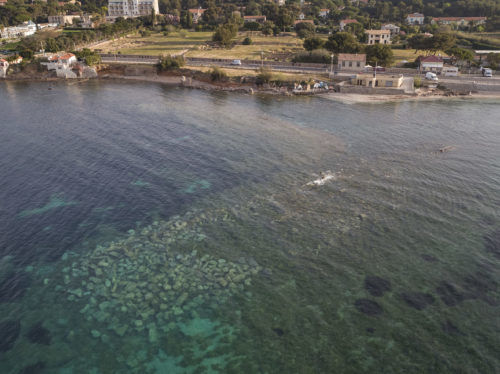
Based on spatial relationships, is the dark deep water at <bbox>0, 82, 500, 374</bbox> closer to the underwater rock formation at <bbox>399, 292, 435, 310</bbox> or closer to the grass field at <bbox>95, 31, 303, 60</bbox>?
the underwater rock formation at <bbox>399, 292, 435, 310</bbox>

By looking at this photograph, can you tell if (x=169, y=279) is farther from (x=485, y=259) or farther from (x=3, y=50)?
(x=3, y=50)

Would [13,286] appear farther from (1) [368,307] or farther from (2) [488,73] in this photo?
(2) [488,73]

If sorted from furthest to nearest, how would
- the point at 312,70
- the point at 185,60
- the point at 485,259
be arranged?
the point at 185,60
the point at 312,70
the point at 485,259

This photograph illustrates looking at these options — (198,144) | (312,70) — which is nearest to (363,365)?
(198,144)

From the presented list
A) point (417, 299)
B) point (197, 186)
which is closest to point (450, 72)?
point (197, 186)

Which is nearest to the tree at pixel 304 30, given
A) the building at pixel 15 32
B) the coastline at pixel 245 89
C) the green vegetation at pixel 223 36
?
the green vegetation at pixel 223 36

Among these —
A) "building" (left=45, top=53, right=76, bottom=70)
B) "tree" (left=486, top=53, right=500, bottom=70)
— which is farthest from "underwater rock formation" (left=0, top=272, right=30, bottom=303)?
"tree" (left=486, top=53, right=500, bottom=70)
